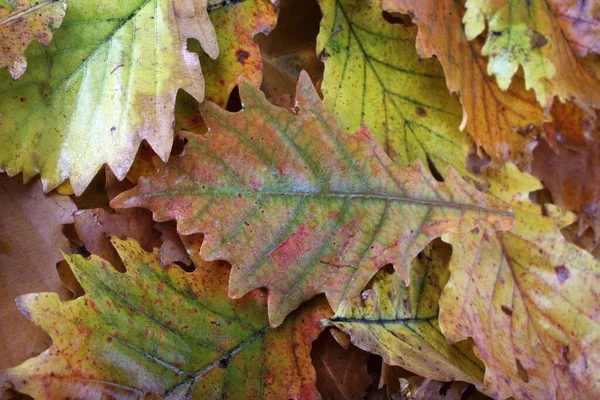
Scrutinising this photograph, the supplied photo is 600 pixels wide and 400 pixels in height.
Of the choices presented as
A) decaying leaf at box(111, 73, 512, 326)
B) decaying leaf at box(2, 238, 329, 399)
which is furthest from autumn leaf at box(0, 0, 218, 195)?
decaying leaf at box(2, 238, 329, 399)

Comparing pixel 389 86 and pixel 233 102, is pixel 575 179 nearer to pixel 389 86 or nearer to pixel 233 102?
pixel 389 86

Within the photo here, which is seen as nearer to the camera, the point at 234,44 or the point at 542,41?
the point at 234,44

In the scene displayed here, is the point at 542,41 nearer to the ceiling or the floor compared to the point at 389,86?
nearer to the ceiling

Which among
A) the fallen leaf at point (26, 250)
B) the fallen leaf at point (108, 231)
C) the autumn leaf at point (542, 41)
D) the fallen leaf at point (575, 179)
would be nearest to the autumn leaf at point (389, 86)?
the autumn leaf at point (542, 41)

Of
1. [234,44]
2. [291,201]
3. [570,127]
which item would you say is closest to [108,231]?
[291,201]

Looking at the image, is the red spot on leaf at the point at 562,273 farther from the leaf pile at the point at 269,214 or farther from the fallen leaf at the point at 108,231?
the fallen leaf at the point at 108,231

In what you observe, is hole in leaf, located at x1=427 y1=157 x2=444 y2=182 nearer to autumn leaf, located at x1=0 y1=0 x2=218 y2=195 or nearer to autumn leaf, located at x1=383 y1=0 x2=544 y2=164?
autumn leaf, located at x1=383 y1=0 x2=544 y2=164

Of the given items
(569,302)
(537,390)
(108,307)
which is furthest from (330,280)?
(569,302)
